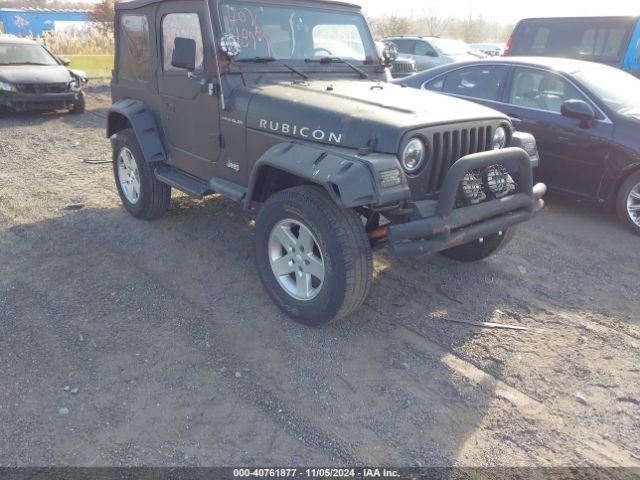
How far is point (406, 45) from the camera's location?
14.8 meters

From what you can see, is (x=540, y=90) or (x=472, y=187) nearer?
(x=472, y=187)

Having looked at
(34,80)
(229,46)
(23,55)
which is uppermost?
(229,46)

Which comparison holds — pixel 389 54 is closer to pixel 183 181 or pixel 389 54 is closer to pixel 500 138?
pixel 500 138

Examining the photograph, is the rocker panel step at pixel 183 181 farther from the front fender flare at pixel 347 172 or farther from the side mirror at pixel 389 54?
the side mirror at pixel 389 54

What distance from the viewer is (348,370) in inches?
127

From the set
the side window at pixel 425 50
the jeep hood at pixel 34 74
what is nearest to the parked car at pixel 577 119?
the side window at pixel 425 50

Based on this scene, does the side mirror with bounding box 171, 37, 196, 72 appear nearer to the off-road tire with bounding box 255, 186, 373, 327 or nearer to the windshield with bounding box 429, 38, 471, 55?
the off-road tire with bounding box 255, 186, 373, 327

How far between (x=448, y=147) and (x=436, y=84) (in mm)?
3926

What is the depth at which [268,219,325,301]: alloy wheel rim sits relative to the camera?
11.3 feet

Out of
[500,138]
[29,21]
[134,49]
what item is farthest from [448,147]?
[29,21]

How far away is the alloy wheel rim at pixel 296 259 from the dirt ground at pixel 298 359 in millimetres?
283

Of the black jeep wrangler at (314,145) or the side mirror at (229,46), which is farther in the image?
the side mirror at (229,46)

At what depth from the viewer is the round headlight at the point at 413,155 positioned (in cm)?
323

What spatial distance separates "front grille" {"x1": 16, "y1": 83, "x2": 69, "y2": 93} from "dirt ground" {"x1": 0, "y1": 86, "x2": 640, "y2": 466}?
6524mm
